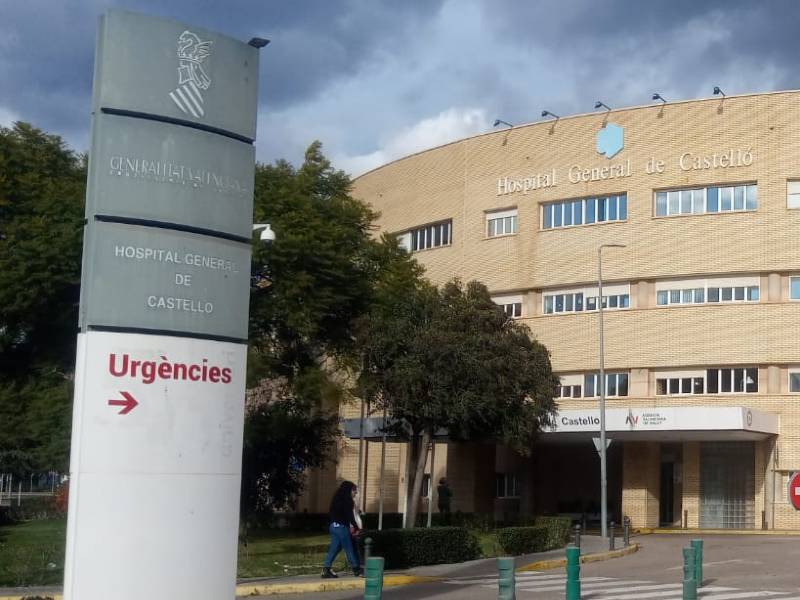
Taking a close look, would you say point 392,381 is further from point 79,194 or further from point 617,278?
point 617,278

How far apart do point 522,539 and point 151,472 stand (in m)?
17.2

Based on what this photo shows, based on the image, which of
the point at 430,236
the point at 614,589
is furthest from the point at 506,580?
the point at 430,236

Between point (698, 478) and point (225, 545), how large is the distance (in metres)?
36.0

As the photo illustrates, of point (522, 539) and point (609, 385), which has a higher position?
point (609, 385)

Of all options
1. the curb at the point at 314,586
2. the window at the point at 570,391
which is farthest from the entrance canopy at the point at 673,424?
the curb at the point at 314,586

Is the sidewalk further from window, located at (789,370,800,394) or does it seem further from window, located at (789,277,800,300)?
window, located at (789,277,800,300)

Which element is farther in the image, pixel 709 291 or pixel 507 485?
pixel 507 485

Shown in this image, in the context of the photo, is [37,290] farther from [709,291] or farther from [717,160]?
[717,160]

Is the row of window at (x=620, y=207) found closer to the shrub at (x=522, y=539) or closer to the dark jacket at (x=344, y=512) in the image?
the shrub at (x=522, y=539)

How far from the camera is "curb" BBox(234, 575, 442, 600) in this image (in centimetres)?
1884

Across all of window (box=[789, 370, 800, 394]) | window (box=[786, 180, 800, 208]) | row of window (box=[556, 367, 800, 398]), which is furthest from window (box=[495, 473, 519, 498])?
window (box=[786, 180, 800, 208])

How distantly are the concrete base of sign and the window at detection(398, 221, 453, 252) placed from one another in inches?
1620

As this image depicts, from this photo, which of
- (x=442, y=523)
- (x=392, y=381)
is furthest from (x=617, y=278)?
(x=392, y=381)

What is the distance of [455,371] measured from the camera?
1203 inches
